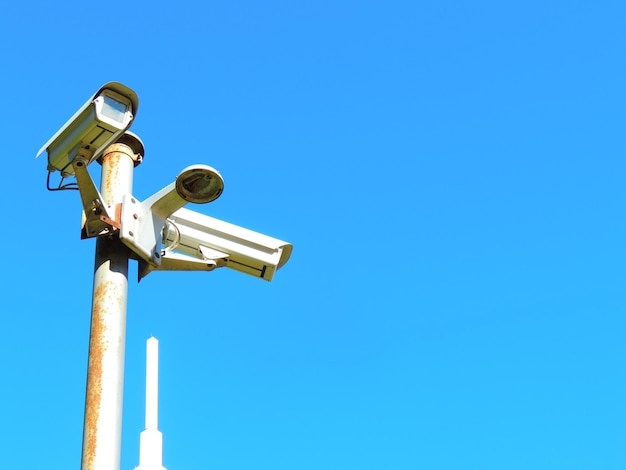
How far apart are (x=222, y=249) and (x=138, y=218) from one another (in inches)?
28.5

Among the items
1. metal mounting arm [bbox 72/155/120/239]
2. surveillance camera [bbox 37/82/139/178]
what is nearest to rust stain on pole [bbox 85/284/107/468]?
metal mounting arm [bbox 72/155/120/239]

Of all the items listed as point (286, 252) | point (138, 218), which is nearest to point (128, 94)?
point (138, 218)

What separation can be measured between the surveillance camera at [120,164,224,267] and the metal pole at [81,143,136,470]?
9 centimetres

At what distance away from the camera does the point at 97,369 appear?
14.9 feet

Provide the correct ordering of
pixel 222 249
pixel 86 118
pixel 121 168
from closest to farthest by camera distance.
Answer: pixel 86 118 → pixel 121 168 → pixel 222 249

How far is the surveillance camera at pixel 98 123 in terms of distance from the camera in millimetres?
4777

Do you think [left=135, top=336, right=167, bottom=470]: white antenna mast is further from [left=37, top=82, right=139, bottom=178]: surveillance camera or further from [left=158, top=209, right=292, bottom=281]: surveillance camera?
[left=37, top=82, right=139, bottom=178]: surveillance camera

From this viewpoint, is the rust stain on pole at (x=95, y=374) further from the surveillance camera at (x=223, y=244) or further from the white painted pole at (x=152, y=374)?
the surveillance camera at (x=223, y=244)

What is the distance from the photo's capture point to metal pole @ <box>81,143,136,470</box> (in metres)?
4.35

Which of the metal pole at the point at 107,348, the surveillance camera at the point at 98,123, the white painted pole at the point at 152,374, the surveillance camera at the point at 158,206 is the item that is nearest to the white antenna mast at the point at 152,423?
the white painted pole at the point at 152,374

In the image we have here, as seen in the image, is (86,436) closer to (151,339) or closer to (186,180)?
(151,339)

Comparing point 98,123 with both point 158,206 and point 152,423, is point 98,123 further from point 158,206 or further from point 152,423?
point 152,423

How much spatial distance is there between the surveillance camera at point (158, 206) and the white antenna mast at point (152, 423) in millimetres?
466

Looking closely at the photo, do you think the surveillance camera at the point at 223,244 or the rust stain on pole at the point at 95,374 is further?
the surveillance camera at the point at 223,244
